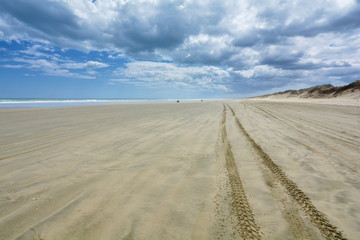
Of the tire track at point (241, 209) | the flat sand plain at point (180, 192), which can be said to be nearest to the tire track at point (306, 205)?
the flat sand plain at point (180, 192)

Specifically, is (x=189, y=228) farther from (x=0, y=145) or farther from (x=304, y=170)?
(x=0, y=145)

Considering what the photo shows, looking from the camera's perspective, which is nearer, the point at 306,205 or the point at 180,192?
the point at 306,205

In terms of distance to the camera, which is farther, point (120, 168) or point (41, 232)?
point (120, 168)

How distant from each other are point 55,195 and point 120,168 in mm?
1392

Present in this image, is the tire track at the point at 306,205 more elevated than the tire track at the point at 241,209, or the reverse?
the tire track at the point at 241,209

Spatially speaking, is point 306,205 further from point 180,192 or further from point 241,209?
point 180,192

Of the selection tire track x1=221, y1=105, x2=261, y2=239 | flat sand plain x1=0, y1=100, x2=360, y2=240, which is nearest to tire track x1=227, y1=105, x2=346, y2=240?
flat sand plain x1=0, y1=100, x2=360, y2=240

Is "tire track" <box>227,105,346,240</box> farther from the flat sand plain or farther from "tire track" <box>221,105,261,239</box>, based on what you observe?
"tire track" <box>221,105,261,239</box>

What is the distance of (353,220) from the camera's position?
8.21 ft

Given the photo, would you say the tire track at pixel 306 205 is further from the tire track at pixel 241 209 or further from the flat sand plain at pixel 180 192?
the tire track at pixel 241 209

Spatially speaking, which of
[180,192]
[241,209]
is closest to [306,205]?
[241,209]

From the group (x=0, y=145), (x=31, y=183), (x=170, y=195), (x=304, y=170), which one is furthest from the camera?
(x=0, y=145)

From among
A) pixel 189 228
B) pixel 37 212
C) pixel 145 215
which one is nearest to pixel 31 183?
pixel 37 212

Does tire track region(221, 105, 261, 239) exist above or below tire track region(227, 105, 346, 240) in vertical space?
above
